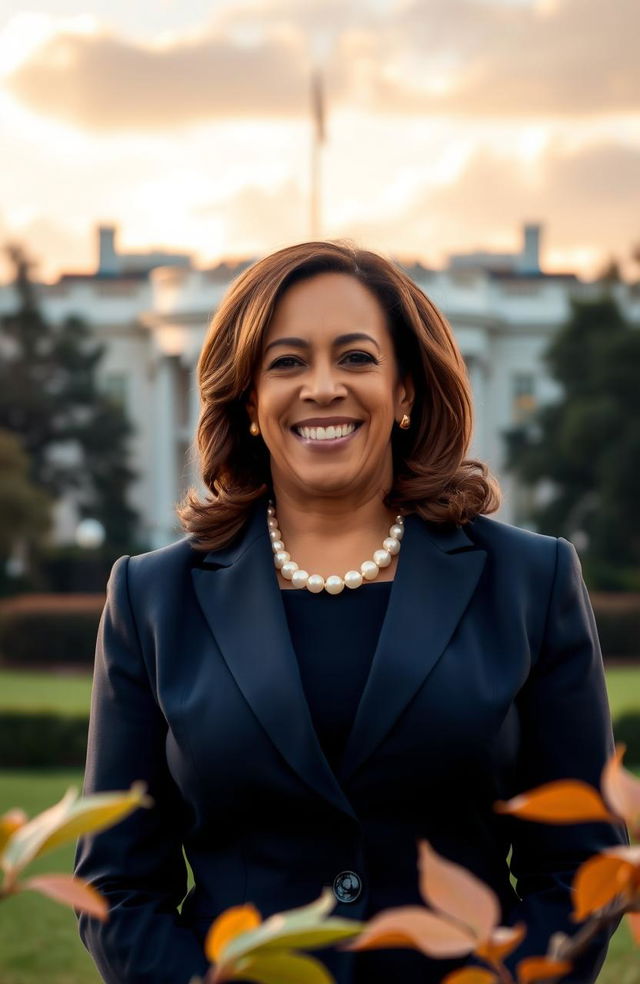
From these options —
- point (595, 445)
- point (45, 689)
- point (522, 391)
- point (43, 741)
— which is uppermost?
point (43, 741)

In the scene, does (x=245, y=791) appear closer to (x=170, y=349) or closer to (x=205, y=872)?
(x=205, y=872)

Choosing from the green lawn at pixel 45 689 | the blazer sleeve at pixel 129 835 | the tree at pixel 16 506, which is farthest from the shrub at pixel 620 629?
the blazer sleeve at pixel 129 835

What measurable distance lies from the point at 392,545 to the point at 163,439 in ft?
143

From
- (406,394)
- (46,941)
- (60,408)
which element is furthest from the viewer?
(60,408)

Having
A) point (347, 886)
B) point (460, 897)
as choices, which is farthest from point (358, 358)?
point (460, 897)

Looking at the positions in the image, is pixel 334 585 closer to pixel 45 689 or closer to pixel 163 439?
pixel 45 689

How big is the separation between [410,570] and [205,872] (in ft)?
1.45

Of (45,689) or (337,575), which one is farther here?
(45,689)

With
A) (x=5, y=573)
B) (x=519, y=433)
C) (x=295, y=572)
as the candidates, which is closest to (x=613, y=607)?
(x=519, y=433)

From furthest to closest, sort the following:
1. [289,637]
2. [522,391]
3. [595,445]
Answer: [522,391] → [595,445] → [289,637]

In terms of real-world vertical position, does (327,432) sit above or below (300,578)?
above

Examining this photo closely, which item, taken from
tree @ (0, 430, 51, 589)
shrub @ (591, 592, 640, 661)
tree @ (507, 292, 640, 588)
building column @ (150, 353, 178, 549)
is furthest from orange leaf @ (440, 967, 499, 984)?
building column @ (150, 353, 178, 549)

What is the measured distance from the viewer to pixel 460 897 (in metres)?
0.75

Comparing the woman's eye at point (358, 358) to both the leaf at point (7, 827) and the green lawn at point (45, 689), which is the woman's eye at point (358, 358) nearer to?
the leaf at point (7, 827)
